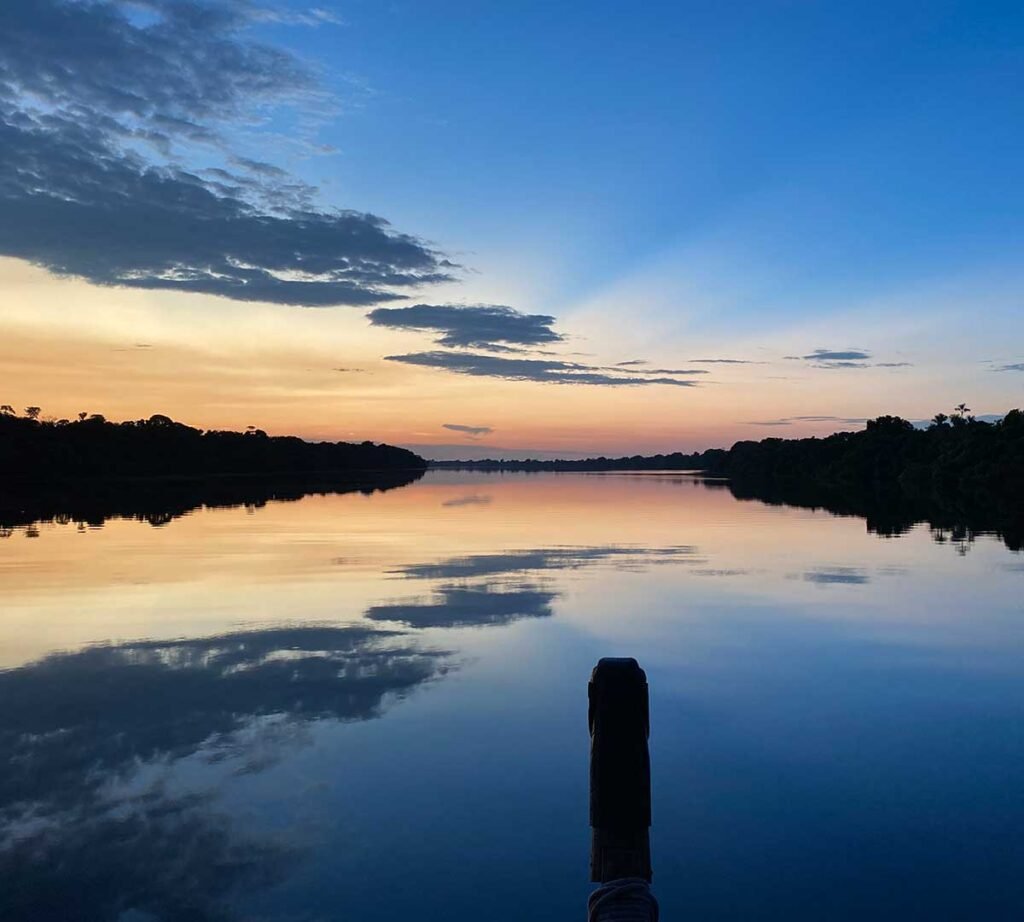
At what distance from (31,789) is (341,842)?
3605mm

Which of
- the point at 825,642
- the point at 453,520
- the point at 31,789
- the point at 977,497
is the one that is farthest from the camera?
the point at 977,497

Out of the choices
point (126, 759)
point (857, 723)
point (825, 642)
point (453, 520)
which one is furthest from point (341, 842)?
point (453, 520)

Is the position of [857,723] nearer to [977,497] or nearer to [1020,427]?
[977,497]

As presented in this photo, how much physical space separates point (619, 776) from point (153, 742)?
9283mm

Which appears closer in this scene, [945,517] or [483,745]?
[483,745]

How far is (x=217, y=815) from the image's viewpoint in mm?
8195

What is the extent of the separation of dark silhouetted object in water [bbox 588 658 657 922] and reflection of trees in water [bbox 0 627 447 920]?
16.9 ft

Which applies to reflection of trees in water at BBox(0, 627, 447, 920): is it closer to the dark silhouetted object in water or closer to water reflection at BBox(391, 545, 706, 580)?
the dark silhouetted object in water

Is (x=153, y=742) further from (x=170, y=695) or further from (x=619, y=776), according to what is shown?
(x=619, y=776)

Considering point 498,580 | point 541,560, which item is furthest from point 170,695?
point 541,560

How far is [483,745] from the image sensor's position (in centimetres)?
1034

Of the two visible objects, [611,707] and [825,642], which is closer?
[611,707]

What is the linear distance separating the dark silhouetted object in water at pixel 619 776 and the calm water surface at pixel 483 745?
460 centimetres

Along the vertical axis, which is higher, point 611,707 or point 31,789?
point 611,707
